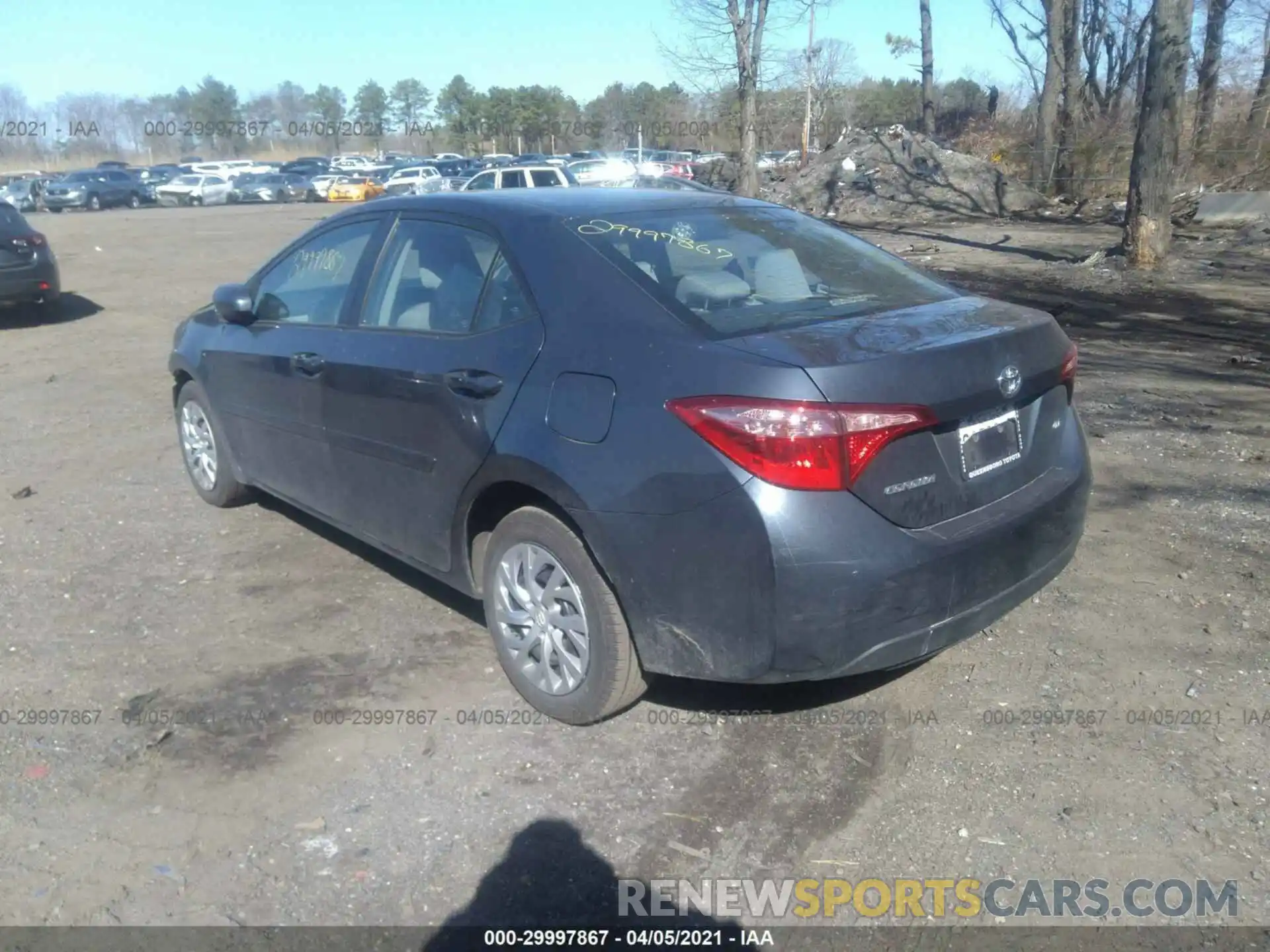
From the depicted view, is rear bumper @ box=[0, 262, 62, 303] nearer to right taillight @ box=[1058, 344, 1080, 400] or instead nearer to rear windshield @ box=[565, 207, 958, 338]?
rear windshield @ box=[565, 207, 958, 338]

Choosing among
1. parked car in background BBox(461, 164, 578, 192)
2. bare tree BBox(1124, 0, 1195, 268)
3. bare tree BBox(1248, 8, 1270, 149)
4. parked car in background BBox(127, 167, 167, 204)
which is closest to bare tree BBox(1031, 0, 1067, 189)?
bare tree BBox(1248, 8, 1270, 149)

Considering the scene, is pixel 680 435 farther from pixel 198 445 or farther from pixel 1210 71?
pixel 1210 71

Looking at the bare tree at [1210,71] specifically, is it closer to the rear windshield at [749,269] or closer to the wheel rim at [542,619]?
the rear windshield at [749,269]

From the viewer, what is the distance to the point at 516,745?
12.1ft

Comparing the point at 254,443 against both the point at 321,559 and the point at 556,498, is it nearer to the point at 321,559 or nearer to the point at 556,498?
the point at 321,559

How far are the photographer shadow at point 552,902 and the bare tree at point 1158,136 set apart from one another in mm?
13259

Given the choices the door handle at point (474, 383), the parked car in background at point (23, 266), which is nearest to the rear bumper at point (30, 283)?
the parked car in background at point (23, 266)

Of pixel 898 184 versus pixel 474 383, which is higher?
pixel 898 184

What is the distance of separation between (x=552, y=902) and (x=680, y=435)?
1.32 meters

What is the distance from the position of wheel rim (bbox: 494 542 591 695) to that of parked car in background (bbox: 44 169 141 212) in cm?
5014

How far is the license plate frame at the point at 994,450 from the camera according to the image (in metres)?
3.29

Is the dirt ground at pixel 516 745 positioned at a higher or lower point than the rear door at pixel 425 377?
lower

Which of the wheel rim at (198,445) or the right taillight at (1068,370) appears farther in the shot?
the wheel rim at (198,445)

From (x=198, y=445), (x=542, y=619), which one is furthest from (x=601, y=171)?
(x=542, y=619)
